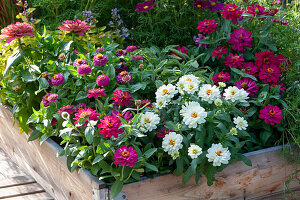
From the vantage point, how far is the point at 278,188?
1942mm

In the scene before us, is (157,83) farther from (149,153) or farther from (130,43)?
(130,43)

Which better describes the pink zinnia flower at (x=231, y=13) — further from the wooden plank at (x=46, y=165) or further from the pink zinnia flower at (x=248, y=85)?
the wooden plank at (x=46, y=165)

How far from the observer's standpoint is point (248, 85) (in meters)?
2.02

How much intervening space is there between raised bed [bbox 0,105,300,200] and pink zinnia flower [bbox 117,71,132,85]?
19.2 inches

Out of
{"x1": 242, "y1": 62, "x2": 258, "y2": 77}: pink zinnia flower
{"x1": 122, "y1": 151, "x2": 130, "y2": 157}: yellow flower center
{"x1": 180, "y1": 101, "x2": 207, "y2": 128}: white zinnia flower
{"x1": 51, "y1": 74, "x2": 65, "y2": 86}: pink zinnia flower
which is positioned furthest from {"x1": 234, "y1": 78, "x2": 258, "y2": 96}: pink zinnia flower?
{"x1": 51, "y1": 74, "x2": 65, "y2": 86}: pink zinnia flower

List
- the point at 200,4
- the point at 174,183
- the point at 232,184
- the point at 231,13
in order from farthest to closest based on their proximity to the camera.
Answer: the point at 200,4, the point at 231,13, the point at 232,184, the point at 174,183

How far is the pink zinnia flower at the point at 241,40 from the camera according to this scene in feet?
7.13

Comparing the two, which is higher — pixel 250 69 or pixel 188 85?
pixel 188 85

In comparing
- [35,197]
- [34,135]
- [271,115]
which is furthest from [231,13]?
[35,197]

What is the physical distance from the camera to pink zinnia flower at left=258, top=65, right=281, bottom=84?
204cm

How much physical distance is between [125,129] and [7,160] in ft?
4.80

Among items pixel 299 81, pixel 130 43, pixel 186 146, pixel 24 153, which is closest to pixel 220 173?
pixel 186 146

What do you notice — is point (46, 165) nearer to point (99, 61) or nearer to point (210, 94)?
point (99, 61)

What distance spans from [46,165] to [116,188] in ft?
2.46
